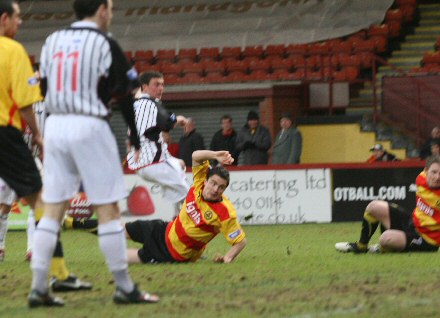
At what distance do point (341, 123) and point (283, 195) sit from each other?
4772 mm

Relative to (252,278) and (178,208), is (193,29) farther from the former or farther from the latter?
(252,278)

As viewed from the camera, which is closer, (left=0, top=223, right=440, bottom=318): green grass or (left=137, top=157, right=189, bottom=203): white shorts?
(left=0, top=223, right=440, bottom=318): green grass

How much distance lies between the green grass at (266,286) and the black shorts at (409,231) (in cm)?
26

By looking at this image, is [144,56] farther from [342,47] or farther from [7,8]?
[7,8]

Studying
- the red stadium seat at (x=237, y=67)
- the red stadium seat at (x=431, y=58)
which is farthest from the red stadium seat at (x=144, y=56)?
the red stadium seat at (x=431, y=58)

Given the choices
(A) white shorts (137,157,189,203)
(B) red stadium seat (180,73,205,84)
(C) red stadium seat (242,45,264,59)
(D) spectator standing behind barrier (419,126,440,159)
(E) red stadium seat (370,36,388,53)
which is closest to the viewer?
(A) white shorts (137,157,189,203)

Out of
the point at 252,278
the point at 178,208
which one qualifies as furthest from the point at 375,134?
the point at 252,278

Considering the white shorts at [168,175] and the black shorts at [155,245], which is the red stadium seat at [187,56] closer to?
the white shorts at [168,175]

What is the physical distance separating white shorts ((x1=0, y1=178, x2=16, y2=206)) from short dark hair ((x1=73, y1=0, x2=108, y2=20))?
426 cm

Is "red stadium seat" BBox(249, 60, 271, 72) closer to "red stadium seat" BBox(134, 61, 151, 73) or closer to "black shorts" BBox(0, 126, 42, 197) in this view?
"red stadium seat" BBox(134, 61, 151, 73)

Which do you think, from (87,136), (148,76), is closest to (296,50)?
(148,76)

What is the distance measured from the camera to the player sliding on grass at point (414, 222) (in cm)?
1133

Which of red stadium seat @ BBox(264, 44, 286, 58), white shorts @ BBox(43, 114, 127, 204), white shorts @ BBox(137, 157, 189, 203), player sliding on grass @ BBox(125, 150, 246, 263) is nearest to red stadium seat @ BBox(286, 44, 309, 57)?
red stadium seat @ BBox(264, 44, 286, 58)

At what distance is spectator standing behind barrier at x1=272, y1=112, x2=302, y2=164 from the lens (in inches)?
846
